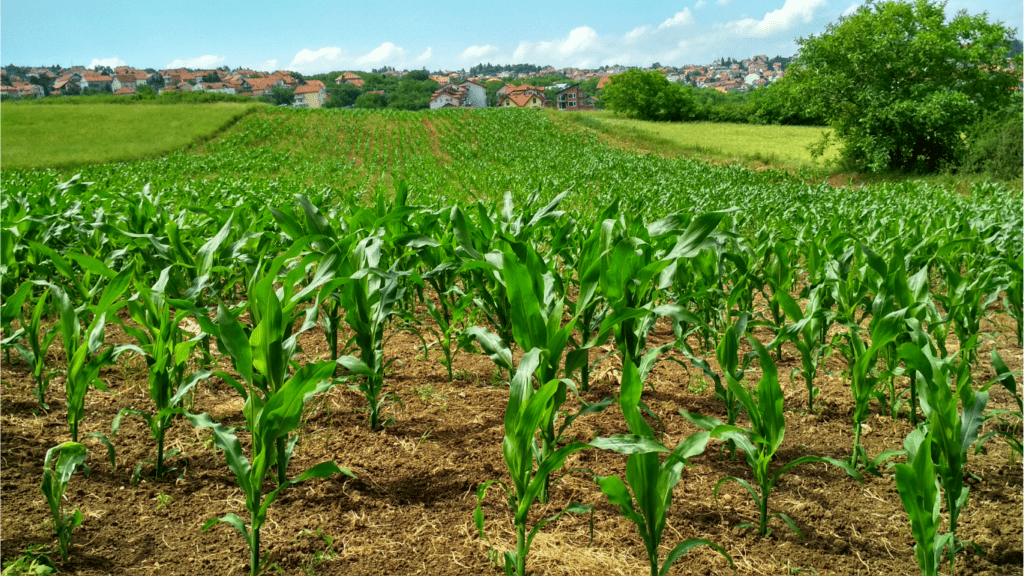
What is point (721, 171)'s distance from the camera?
21016 mm

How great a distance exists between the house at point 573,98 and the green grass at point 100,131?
Result: 103m

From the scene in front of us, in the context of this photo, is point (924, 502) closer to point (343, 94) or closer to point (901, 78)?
point (901, 78)

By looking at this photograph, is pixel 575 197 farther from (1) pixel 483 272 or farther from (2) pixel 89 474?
(2) pixel 89 474

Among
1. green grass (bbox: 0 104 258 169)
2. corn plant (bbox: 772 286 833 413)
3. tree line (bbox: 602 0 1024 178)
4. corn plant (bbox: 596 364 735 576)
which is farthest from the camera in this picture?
green grass (bbox: 0 104 258 169)

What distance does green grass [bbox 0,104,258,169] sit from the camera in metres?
25.5

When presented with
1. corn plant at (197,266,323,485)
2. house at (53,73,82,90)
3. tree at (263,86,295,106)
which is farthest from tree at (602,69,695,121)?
house at (53,73,82,90)

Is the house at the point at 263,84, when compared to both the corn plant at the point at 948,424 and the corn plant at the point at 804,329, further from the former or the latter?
the corn plant at the point at 948,424

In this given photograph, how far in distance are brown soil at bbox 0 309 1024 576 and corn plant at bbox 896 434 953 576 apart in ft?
1.05

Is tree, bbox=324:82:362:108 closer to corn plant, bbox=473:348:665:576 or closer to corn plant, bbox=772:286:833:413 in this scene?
corn plant, bbox=772:286:833:413

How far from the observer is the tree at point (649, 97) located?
6316cm

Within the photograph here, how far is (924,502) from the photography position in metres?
1.76

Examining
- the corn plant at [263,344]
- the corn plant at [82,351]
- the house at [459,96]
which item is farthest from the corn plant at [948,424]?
the house at [459,96]

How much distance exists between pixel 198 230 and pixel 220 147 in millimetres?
28996

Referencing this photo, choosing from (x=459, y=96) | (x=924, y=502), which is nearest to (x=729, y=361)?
(x=924, y=502)
